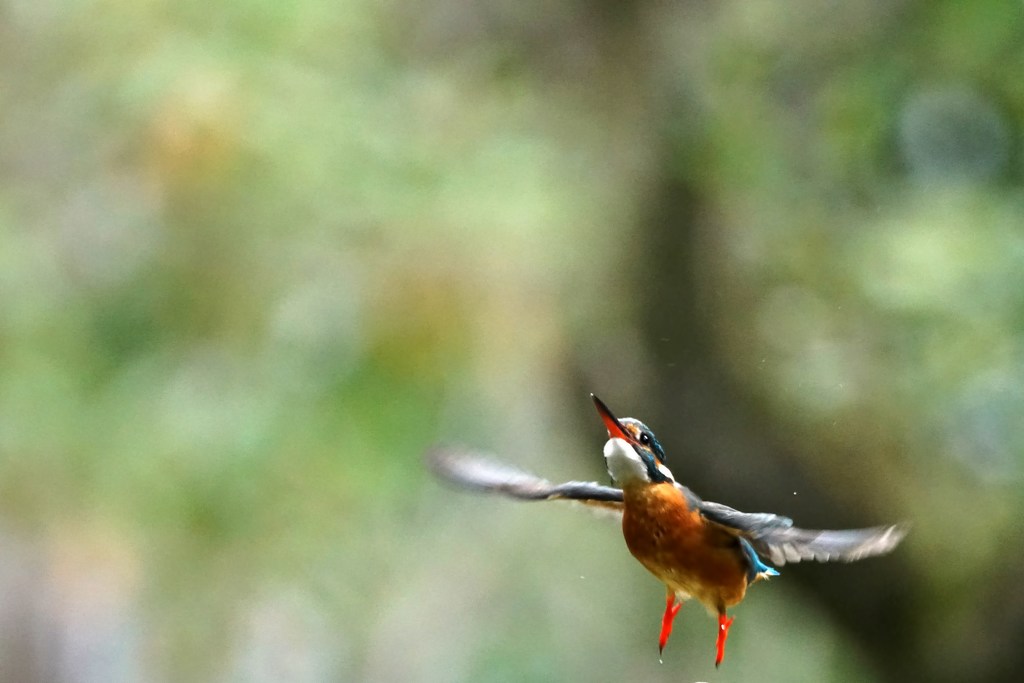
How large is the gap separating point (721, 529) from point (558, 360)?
1.34 metres

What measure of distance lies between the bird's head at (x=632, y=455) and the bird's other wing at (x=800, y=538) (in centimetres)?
6

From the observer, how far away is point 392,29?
8.32ft

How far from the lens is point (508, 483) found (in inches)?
38.5

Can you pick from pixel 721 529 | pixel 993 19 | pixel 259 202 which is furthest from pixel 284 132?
pixel 721 529

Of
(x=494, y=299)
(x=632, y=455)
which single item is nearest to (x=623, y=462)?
(x=632, y=455)

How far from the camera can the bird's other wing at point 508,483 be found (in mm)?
940

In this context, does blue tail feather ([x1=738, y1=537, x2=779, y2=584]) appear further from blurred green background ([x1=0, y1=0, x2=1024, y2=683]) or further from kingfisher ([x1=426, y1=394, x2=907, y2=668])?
blurred green background ([x1=0, y1=0, x2=1024, y2=683])

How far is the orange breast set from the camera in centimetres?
92

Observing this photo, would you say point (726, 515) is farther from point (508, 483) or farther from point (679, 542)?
point (508, 483)

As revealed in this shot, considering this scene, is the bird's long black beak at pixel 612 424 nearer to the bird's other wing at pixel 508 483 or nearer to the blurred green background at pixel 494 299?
the bird's other wing at pixel 508 483

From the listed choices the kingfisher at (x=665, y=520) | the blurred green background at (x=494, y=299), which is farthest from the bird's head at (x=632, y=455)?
the blurred green background at (x=494, y=299)

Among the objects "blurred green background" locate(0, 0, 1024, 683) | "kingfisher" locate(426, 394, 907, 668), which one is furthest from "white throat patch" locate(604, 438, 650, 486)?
"blurred green background" locate(0, 0, 1024, 683)

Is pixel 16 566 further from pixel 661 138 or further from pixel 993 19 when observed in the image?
pixel 993 19

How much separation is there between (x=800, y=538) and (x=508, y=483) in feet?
0.88
